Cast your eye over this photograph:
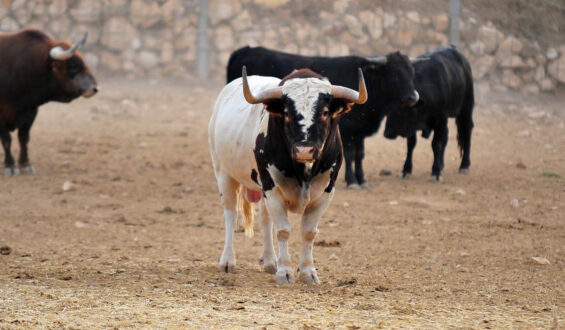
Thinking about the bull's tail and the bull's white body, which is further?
the bull's tail

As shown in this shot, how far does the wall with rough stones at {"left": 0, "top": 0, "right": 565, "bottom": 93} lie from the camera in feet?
51.4

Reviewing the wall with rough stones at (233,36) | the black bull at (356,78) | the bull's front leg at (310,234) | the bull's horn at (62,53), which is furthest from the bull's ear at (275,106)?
the wall with rough stones at (233,36)

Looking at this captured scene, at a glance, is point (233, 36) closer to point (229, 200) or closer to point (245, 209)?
point (245, 209)

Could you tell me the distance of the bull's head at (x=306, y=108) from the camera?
4.48 metres

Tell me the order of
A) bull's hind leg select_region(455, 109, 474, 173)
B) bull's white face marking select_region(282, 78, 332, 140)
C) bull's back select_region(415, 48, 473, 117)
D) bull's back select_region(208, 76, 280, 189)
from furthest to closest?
bull's hind leg select_region(455, 109, 474, 173) → bull's back select_region(415, 48, 473, 117) → bull's back select_region(208, 76, 280, 189) → bull's white face marking select_region(282, 78, 332, 140)

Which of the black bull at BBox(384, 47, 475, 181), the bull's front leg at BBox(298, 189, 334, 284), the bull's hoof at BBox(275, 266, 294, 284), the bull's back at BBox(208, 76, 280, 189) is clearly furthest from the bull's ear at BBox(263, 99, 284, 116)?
the black bull at BBox(384, 47, 475, 181)

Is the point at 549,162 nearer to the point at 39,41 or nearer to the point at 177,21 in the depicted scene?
the point at 39,41

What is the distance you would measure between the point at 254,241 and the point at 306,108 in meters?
2.33

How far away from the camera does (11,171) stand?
9.66 metres

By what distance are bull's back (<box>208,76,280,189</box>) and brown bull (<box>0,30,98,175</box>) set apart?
4.84 m

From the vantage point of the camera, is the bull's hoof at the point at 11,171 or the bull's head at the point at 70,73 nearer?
the bull's hoof at the point at 11,171

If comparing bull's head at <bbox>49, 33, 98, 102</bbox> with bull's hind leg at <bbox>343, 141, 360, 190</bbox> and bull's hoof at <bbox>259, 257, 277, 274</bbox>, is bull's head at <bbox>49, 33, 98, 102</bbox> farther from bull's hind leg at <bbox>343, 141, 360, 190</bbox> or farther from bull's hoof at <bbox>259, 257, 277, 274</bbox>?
bull's hoof at <bbox>259, 257, 277, 274</bbox>

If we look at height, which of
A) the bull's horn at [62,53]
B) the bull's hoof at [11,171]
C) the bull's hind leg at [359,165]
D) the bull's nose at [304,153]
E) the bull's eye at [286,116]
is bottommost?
the bull's hoof at [11,171]

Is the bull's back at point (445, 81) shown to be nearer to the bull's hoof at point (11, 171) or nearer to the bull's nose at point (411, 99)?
the bull's nose at point (411, 99)
